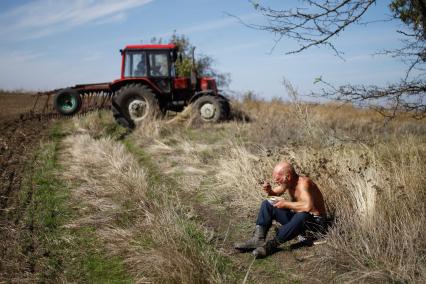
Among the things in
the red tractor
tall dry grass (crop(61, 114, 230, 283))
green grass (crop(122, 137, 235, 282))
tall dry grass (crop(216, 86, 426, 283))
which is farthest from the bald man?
the red tractor

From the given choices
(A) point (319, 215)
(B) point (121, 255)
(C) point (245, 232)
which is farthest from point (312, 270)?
(B) point (121, 255)

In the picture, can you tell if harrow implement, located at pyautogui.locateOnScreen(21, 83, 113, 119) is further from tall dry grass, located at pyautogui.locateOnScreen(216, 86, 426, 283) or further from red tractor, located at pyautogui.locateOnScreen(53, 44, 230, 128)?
tall dry grass, located at pyautogui.locateOnScreen(216, 86, 426, 283)

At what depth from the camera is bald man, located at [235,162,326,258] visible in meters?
3.90

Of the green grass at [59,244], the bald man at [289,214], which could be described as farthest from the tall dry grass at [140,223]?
the bald man at [289,214]

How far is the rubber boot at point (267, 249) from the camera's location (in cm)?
380

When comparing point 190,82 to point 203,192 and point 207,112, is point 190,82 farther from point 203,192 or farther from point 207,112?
point 203,192

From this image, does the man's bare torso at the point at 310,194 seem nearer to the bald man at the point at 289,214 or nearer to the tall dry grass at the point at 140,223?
the bald man at the point at 289,214

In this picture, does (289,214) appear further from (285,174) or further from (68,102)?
(68,102)

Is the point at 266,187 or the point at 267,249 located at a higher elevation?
the point at 266,187

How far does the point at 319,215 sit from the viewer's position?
4.01m

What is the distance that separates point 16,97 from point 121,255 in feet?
77.7

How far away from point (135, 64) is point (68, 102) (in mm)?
2053

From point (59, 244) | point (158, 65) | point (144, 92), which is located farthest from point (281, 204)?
point (158, 65)

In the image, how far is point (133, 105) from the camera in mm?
11500
